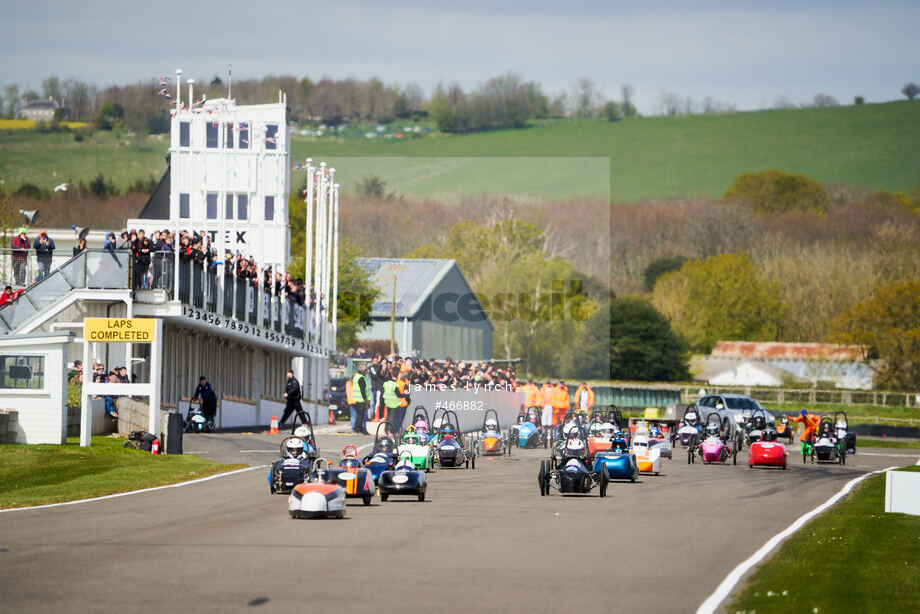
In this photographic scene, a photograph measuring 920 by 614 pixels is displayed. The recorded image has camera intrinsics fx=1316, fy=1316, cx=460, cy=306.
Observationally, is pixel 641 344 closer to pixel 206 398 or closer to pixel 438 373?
pixel 438 373

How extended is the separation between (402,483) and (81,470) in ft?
27.4

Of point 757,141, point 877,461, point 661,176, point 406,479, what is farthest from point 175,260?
point 757,141

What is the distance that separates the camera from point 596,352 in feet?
296

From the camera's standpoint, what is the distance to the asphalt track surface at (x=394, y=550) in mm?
12273

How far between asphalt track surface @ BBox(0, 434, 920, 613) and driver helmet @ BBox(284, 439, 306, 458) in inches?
32.9

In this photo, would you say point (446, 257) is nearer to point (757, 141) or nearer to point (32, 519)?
point (757, 141)

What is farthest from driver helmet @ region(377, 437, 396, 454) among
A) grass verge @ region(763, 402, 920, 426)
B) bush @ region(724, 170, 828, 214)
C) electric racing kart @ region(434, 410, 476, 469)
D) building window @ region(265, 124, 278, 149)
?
bush @ region(724, 170, 828, 214)

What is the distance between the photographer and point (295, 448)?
2303 cm

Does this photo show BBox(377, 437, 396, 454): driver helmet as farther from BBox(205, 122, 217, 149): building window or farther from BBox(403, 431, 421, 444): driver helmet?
BBox(205, 122, 217, 149): building window

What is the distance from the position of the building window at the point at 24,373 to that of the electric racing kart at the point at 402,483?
13290 millimetres

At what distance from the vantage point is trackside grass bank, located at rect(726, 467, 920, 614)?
12.6m

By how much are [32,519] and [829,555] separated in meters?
11.0

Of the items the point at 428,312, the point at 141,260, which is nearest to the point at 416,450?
the point at 141,260

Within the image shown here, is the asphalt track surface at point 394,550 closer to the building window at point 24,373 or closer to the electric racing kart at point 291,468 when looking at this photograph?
the electric racing kart at point 291,468
